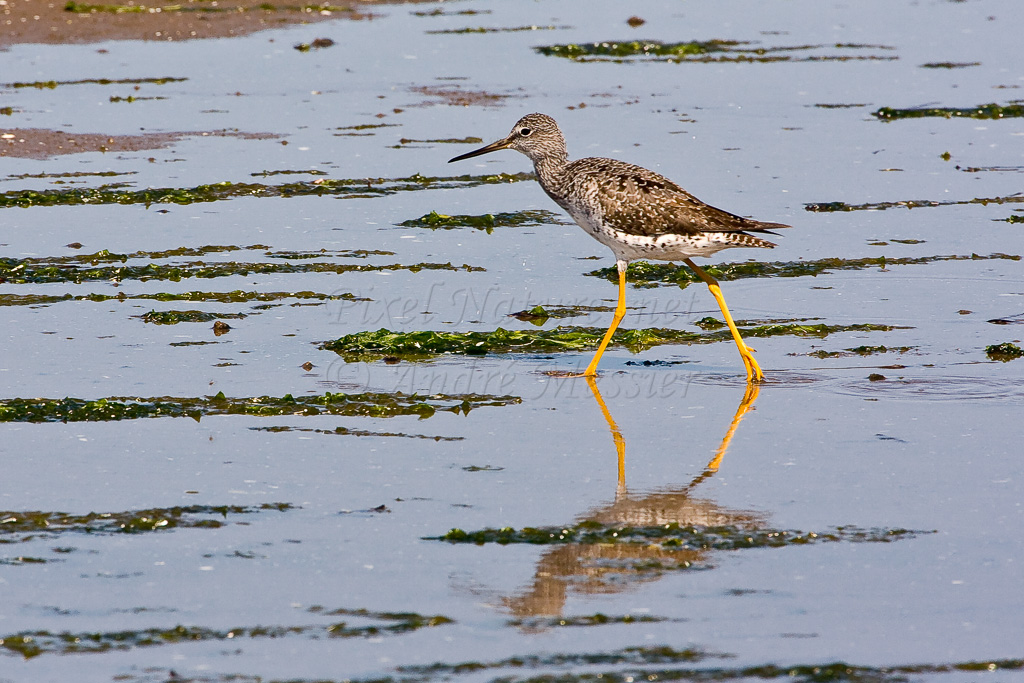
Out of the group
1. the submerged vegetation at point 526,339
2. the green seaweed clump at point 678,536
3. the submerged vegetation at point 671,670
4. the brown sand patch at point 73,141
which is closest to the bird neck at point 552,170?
the submerged vegetation at point 526,339

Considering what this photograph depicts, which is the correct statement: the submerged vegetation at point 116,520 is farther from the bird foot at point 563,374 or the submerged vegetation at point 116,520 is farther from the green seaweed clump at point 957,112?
the green seaweed clump at point 957,112

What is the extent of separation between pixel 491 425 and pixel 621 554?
185 centimetres

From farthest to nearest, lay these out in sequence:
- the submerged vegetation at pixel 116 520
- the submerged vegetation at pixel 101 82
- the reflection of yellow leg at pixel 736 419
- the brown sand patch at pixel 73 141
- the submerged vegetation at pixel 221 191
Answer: the submerged vegetation at pixel 101 82 < the brown sand patch at pixel 73 141 < the submerged vegetation at pixel 221 191 < the reflection of yellow leg at pixel 736 419 < the submerged vegetation at pixel 116 520

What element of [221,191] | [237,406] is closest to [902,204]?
[221,191]

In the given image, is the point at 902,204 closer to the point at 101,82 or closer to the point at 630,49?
the point at 630,49

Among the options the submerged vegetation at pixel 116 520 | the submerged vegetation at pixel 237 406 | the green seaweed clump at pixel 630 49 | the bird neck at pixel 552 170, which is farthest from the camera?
the green seaweed clump at pixel 630 49

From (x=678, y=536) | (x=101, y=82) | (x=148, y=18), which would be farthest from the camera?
(x=148, y=18)

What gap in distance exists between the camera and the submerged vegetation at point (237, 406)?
7.55 m

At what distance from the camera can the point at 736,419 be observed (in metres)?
7.69

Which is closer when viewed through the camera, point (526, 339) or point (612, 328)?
point (612, 328)

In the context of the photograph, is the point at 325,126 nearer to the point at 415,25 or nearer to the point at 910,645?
the point at 415,25

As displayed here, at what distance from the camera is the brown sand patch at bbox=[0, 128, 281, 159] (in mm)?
14711

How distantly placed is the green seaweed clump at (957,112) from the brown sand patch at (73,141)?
7.03 m

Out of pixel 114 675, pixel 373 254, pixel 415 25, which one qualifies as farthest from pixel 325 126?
pixel 114 675
